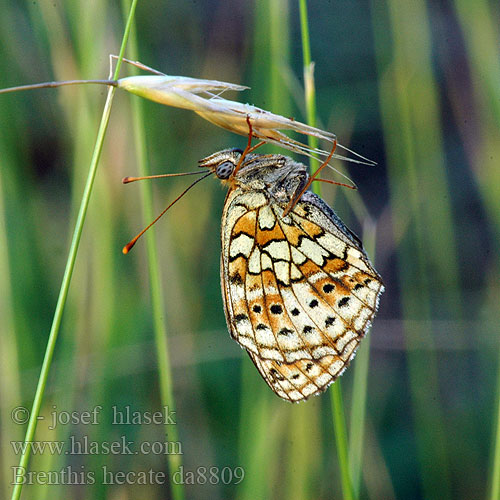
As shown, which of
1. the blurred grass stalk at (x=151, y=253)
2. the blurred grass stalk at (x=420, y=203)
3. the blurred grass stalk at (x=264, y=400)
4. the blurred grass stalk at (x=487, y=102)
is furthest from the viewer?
the blurred grass stalk at (x=420, y=203)

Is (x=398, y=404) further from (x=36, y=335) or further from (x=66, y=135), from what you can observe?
(x=66, y=135)

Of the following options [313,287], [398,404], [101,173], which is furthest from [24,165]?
[398,404]

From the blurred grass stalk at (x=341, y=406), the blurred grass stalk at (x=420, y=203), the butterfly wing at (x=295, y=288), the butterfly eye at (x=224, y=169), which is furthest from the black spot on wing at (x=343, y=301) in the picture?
the blurred grass stalk at (x=420, y=203)

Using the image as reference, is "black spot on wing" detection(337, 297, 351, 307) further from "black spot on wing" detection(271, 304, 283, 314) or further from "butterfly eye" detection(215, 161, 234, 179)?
"butterfly eye" detection(215, 161, 234, 179)

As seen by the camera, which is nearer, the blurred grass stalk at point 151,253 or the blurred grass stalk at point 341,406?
the blurred grass stalk at point 341,406

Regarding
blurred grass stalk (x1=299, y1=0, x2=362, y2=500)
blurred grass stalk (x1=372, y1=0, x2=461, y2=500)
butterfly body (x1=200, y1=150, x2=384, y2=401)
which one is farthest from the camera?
blurred grass stalk (x1=372, y1=0, x2=461, y2=500)

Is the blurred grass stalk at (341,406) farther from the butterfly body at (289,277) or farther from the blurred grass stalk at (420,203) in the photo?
the blurred grass stalk at (420,203)

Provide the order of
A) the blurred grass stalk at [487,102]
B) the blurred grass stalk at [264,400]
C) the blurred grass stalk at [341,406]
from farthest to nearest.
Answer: the blurred grass stalk at [487,102] < the blurred grass stalk at [264,400] < the blurred grass stalk at [341,406]

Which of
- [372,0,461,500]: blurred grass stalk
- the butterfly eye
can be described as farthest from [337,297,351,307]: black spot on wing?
[372,0,461,500]: blurred grass stalk
